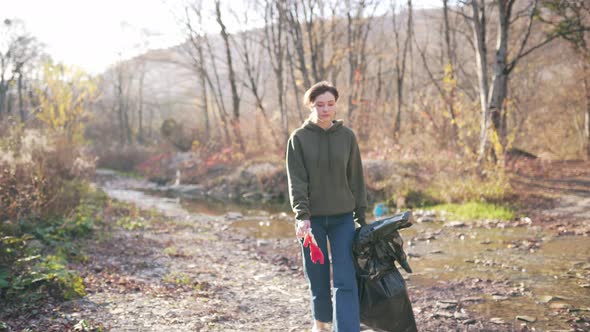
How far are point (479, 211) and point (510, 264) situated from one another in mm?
3914

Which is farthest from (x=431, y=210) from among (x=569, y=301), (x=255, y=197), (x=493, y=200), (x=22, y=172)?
(x=22, y=172)

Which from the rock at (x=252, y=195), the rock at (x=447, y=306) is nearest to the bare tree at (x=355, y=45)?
the rock at (x=252, y=195)

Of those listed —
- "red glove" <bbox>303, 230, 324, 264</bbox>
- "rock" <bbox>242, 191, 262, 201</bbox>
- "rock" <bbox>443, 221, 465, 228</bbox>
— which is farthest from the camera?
"rock" <bbox>242, 191, 262, 201</bbox>

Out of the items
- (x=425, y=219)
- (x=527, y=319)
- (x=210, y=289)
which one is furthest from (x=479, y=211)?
(x=210, y=289)

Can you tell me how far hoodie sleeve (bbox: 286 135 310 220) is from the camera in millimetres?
3229

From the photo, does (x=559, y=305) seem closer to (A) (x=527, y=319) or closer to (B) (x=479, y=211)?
(A) (x=527, y=319)

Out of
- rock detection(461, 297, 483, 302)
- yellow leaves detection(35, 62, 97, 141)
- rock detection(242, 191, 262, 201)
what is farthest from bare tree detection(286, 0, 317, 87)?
rock detection(461, 297, 483, 302)

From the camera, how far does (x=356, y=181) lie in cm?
354

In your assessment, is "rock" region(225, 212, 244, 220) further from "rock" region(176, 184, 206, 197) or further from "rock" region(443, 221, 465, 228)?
"rock" region(176, 184, 206, 197)

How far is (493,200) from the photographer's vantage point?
10.6 meters

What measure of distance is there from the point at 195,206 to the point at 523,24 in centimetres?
1659

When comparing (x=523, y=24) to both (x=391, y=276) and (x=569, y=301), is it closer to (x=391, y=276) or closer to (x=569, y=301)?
(x=569, y=301)

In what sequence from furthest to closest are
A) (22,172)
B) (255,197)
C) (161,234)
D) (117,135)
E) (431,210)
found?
(117,135) < (255,197) < (431,210) < (161,234) < (22,172)

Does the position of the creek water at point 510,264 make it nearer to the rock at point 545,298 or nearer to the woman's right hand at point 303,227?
the rock at point 545,298
